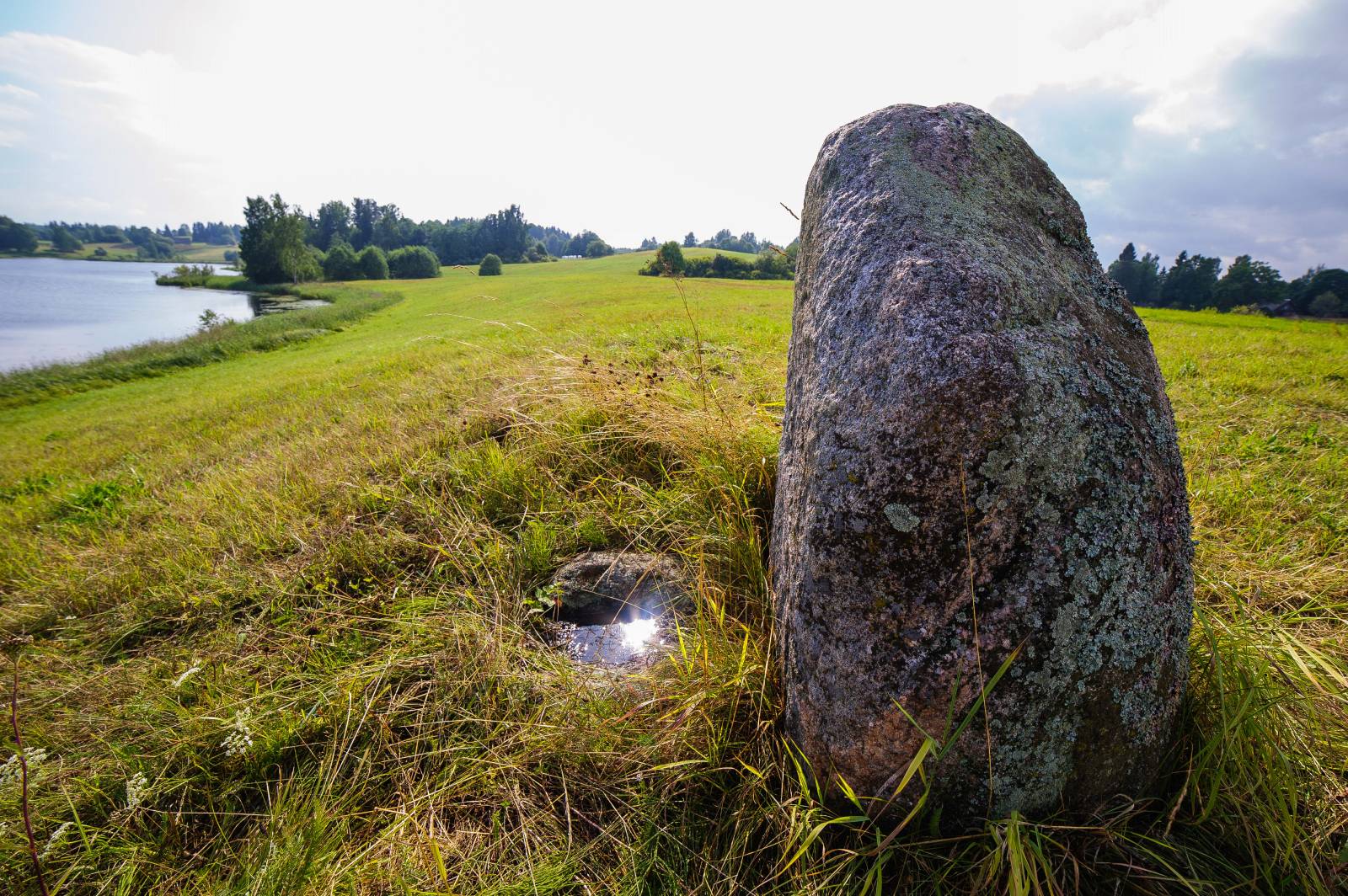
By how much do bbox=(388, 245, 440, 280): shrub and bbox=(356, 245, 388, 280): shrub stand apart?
9.14ft

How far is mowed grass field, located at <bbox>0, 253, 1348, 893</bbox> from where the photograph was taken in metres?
1.54

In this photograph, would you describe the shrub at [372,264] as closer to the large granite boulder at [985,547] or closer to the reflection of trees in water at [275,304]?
the reflection of trees in water at [275,304]

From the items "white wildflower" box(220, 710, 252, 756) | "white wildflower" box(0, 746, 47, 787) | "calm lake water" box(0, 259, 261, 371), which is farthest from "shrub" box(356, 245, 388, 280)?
"white wildflower" box(220, 710, 252, 756)

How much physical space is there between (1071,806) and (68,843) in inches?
126

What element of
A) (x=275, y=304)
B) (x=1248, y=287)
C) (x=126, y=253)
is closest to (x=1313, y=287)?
(x=1248, y=287)

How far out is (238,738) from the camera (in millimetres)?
2102

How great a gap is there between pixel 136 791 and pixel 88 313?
67.7 m

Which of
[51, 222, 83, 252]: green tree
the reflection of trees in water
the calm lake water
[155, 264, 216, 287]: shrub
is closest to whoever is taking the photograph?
the calm lake water

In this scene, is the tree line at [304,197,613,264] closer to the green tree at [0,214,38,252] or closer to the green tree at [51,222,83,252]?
the green tree at [0,214,38,252]

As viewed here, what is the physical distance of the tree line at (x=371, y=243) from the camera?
209 feet

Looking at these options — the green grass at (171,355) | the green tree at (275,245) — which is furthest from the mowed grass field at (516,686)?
the green tree at (275,245)

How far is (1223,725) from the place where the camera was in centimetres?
151

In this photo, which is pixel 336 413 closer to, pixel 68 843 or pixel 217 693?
pixel 217 693

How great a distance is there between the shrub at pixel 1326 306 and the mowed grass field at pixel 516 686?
53566 millimetres
